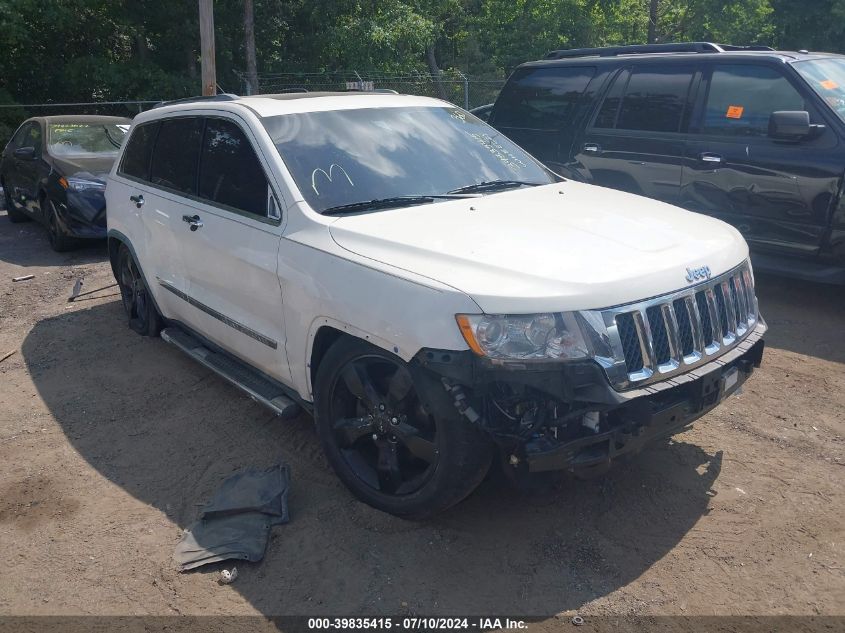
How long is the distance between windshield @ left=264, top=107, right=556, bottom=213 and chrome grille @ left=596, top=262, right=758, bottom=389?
150 centimetres

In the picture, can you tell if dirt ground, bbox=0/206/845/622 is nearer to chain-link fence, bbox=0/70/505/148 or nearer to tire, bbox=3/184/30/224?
tire, bbox=3/184/30/224

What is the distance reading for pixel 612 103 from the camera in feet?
24.0

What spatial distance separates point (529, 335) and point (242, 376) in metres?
2.11

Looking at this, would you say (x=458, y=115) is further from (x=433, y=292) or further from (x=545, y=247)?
(x=433, y=292)

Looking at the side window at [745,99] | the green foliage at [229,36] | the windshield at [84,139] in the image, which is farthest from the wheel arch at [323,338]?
the green foliage at [229,36]

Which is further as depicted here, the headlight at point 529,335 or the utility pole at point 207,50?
the utility pole at point 207,50

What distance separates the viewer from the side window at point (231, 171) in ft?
13.9

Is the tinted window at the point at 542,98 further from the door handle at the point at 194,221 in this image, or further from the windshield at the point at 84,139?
the windshield at the point at 84,139

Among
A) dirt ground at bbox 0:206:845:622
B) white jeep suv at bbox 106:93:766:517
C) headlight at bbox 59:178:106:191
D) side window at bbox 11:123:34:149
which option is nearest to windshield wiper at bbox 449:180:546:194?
white jeep suv at bbox 106:93:766:517

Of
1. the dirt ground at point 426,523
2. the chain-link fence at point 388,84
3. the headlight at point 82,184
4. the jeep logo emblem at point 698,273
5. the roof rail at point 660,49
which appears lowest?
the dirt ground at point 426,523

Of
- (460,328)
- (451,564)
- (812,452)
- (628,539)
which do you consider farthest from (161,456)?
(812,452)

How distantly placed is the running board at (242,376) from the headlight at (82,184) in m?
4.79

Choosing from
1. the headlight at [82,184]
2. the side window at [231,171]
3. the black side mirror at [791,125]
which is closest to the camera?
the side window at [231,171]

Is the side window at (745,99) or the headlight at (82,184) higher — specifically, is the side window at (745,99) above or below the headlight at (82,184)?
above
